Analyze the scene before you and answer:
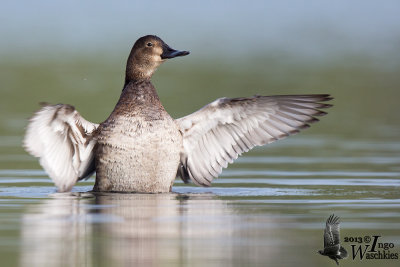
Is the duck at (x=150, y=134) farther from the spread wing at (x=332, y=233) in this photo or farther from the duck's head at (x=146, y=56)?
the spread wing at (x=332, y=233)

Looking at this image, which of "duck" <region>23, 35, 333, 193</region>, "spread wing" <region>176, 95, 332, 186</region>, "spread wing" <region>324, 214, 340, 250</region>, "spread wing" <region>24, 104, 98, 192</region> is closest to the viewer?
"spread wing" <region>324, 214, 340, 250</region>

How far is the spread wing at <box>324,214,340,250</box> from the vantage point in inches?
316

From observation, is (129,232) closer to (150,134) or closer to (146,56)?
(150,134)

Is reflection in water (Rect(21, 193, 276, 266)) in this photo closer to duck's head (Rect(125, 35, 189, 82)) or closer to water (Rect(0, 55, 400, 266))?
water (Rect(0, 55, 400, 266))

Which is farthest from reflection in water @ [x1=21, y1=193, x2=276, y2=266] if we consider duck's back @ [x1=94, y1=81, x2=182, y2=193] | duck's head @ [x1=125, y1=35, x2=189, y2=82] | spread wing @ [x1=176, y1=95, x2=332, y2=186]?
duck's head @ [x1=125, y1=35, x2=189, y2=82]

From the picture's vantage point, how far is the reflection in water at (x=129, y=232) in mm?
7547

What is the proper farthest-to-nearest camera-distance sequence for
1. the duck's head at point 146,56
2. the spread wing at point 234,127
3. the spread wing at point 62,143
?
the duck's head at point 146,56
the spread wing at point 234,127
the spread wing at point 62,143

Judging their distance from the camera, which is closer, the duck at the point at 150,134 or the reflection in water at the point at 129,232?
the reflection in water at the point at 129,232

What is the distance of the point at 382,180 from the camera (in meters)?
11.7

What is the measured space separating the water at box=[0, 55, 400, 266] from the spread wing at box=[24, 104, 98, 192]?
0.69 ft

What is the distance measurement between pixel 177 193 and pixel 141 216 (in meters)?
1.95

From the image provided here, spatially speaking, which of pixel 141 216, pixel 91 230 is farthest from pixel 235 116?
pixel 91 230

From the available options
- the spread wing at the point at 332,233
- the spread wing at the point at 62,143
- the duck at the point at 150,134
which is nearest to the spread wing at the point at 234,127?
the duck at the point at 150,134

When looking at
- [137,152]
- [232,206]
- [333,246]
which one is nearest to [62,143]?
[137,152]
